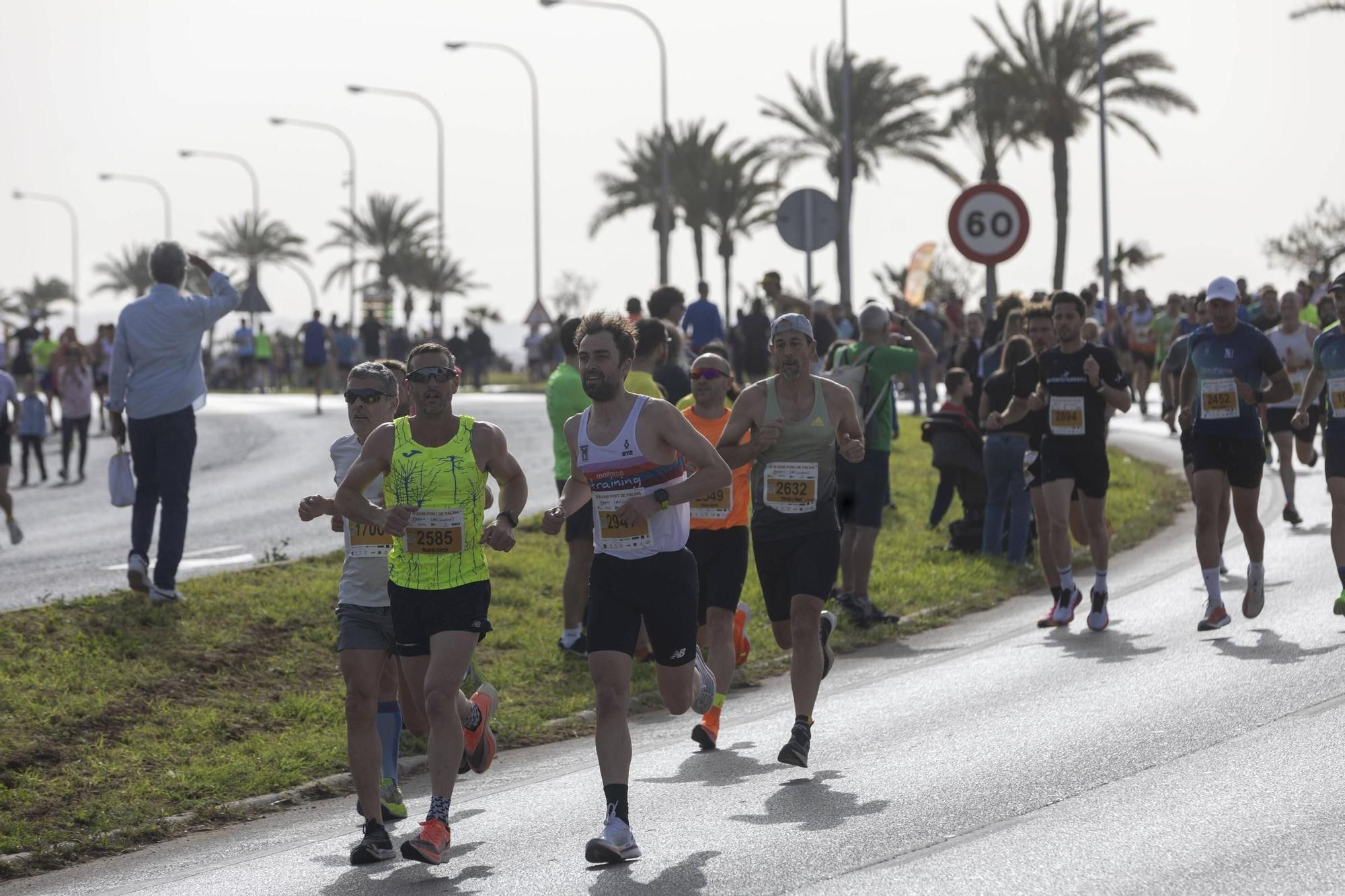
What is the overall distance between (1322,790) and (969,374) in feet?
34.4

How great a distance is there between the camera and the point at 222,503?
848 inches

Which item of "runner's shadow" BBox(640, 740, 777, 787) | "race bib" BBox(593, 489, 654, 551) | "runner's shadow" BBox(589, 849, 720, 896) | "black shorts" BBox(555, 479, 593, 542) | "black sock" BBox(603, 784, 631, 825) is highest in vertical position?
"race bib" BBox(593, 489, 654, 551)

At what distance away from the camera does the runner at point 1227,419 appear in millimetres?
11906

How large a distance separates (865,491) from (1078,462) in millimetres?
1424

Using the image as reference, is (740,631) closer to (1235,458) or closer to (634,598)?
(634,598)

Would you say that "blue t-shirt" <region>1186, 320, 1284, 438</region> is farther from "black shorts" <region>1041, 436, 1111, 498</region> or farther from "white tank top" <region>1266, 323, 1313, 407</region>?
"white tank top" <region>1266, 323, 1313, 407</region>

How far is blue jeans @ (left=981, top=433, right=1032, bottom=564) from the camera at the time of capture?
14852mm

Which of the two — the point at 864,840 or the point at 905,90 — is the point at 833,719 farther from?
the point at 905,90

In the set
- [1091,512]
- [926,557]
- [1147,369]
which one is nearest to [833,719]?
[1091,512]

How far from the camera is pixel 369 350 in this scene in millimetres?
39031

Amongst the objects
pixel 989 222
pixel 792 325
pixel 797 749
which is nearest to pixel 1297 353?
pixel 989 222

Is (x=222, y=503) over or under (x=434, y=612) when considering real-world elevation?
under

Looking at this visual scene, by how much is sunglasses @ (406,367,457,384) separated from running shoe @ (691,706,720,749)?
2.64 meters

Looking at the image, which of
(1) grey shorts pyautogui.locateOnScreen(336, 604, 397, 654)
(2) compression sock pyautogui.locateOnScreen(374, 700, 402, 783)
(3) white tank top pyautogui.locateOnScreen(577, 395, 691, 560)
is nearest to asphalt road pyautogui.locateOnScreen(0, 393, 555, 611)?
(2) compression sock pyautogui.locateOnScreen(374, 700, 402, 783)
